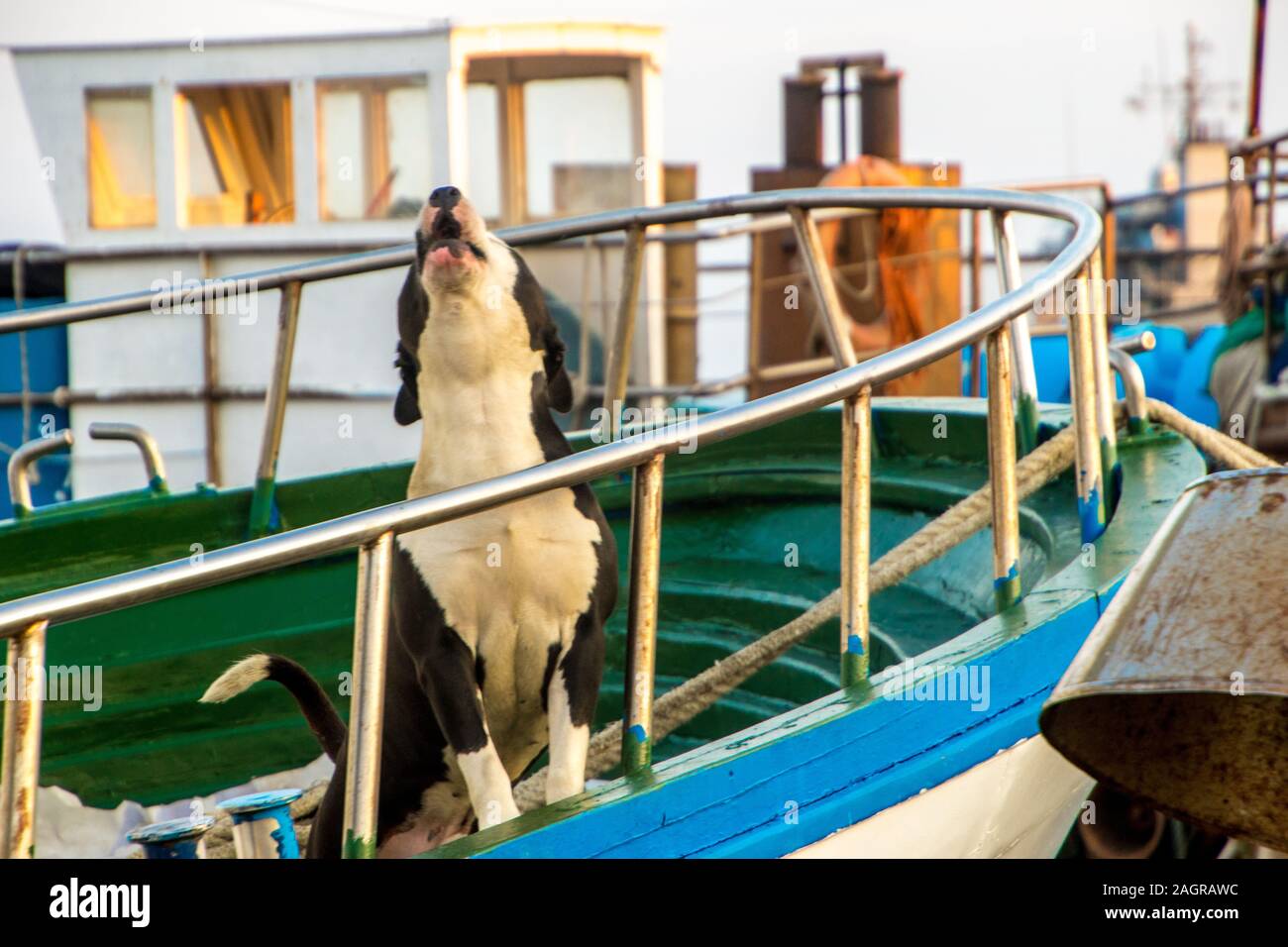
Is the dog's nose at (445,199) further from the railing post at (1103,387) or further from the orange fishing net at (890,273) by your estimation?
the orange fishing net at (890,273)

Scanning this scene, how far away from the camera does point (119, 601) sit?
1.73 meters

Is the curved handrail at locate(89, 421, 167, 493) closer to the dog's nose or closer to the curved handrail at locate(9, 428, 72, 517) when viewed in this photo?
the curved handrail at locate(9, 428, 72, 517)

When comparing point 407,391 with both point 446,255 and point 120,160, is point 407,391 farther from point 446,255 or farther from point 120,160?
point 120,160

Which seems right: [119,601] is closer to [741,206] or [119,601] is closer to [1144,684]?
[1144,684]

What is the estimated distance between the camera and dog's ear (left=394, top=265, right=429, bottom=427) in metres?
2.54

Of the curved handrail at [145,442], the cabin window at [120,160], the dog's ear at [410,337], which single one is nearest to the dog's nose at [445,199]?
the dog's ear at [410,337]

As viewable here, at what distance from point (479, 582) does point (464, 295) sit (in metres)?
0.48

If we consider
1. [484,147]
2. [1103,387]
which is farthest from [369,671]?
[484,147]

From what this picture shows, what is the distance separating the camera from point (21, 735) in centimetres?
170

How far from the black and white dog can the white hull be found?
0.47 meters

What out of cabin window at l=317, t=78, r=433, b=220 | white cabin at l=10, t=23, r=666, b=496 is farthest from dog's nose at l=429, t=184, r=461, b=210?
cabin window at l=317, t=78, r=433, b=220
